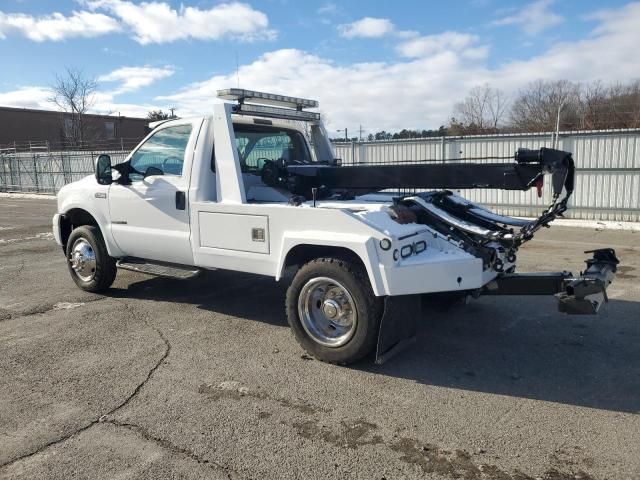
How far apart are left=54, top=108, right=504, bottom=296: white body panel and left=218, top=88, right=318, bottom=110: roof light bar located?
20cm

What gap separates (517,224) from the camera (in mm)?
4855

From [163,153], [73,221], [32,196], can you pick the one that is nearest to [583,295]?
[163,153]

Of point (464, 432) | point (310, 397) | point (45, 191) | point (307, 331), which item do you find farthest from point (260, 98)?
point (45, 191)

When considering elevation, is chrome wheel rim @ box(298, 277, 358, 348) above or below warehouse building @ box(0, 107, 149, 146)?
below

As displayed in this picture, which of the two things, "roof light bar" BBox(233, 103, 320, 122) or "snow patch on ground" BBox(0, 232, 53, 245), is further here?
"snow patch on ground" BBox(0, 232, 53, 245)

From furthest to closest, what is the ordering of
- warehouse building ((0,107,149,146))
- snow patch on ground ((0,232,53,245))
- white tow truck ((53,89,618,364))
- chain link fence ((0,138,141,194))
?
warehouse building ((0,107,149,146)), chain link fence ((0,138,141,194)), snow patch on ground ((0,232,53,245)), white tow truck ((53,89,618,364))

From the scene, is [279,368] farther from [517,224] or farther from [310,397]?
[517,224]

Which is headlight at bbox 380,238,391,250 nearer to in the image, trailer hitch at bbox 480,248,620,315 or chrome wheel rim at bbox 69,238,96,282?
trailer hitch at bbox 480,248,620,315

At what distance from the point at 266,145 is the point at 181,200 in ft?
4.08

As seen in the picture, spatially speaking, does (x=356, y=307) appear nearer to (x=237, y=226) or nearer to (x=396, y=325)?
(x=396, y=325)

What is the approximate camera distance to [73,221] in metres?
7.23

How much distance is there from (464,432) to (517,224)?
83.3 inches

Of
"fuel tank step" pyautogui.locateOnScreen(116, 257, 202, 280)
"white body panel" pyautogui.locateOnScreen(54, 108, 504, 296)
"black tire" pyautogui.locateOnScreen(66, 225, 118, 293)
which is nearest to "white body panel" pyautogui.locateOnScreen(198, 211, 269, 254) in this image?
"white body panel" pyautogui.locateOnScreen(54, 108, 504, 296)

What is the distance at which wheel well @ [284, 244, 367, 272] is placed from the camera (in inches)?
176
